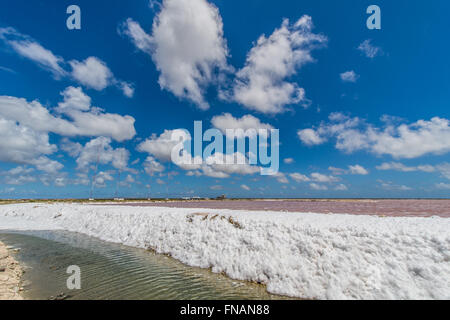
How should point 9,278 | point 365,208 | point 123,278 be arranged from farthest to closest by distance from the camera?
point 365,208, point 123,278, point 9,278

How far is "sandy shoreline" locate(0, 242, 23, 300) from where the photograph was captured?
791 cm

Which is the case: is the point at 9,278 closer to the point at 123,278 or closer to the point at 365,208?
the point at 123,278

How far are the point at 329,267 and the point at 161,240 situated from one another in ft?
44.2

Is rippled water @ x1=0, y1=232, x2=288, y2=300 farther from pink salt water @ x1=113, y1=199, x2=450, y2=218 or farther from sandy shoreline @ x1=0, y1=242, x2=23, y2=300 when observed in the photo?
pink salt water @ x1=113, y1=199, x2=450, y2=218

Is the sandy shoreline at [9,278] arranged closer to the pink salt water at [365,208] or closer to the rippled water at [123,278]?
the rippled water at [123,278]

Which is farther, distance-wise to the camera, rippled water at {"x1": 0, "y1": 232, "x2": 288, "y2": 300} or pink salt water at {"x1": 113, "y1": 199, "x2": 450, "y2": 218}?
pink salt water at {"x1": 113, "y1": 199, "x2": 450, "y2": 218}

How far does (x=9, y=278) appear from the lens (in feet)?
31.1

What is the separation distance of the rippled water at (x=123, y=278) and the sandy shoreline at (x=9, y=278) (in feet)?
1.16

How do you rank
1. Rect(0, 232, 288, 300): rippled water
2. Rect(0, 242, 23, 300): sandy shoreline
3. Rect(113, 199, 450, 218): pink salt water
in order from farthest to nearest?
Rect(113, 199, 450, 218): pink salt water, Rect(0, 232, 288, 300): rippled water, Rect(0, 242, 23, 300): sandy shoreline

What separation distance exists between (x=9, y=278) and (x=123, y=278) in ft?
17.3

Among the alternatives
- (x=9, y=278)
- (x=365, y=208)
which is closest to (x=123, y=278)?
(x=9, y=278)

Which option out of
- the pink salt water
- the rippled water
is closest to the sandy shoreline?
the rippled water

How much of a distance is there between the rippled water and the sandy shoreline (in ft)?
1.16
